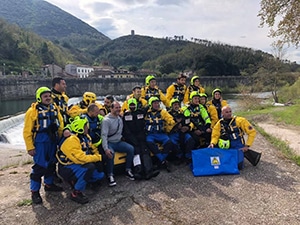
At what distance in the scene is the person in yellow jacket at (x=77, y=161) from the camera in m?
4.72

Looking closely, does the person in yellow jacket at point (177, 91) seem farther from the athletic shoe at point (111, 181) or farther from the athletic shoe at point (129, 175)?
the athletic shoe at point (111, 181)

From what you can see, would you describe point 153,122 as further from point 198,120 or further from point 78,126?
point 78,126

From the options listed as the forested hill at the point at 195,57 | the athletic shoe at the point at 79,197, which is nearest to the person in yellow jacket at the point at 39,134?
the athletic shoe at the point at 79,197

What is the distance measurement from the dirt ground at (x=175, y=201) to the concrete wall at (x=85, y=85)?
55423 mm

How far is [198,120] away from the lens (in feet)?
22.6

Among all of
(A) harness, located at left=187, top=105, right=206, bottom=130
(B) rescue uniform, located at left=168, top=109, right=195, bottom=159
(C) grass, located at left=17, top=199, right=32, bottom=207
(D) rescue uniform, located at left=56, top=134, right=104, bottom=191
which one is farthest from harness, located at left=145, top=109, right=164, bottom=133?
(C) grass, located at left=17, top=199, right=32, bottom=207

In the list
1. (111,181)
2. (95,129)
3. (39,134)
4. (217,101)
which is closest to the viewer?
(39,134)

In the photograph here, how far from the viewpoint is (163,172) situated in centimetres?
609

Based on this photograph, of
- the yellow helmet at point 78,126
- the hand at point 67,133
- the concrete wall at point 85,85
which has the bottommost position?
the concrete wall at point 85,85

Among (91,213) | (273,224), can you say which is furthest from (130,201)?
(273,224)

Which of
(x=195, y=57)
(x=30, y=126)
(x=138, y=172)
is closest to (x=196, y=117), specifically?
(x=138, y=172)

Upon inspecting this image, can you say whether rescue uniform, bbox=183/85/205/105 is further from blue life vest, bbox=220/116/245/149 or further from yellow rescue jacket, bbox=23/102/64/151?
yellow rescue jacket, bbox=23/102/64/151

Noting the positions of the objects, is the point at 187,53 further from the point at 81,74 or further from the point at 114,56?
the point at 114,56

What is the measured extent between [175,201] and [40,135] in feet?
8.36
